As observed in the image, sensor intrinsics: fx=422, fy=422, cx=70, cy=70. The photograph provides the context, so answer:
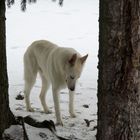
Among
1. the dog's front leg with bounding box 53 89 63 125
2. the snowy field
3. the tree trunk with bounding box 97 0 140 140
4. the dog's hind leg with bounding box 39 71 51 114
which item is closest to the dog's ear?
the dog's front leg with bounding box 53 89 63 125

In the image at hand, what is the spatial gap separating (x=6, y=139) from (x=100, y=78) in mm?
1699

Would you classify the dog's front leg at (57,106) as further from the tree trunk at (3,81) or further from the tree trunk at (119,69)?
the tree trunk at (119,69)

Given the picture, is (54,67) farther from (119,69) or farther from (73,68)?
(119,69)

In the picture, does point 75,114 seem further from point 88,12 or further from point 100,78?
point 88,12

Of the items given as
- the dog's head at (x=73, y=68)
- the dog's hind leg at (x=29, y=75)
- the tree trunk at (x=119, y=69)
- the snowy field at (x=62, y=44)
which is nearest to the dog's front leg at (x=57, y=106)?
the snowy field at (x=62, y=44)

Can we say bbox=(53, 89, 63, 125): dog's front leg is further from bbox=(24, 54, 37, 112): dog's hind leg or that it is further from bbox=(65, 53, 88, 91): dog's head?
bbox=(24, 54, 37, 112): dog's hind leg

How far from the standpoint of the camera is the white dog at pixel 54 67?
21.6ft

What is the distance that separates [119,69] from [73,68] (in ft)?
10.0

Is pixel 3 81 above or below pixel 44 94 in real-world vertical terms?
above

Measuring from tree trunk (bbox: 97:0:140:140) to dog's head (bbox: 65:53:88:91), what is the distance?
8.91ft

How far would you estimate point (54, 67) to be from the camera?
6770 mm

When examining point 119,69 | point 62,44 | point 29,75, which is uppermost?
point 119,69

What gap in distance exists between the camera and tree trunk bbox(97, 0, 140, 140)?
3.43 metres

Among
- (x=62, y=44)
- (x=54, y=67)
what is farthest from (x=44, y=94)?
(x=62, y=44)
